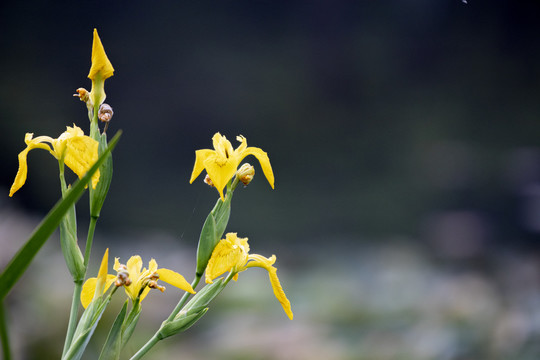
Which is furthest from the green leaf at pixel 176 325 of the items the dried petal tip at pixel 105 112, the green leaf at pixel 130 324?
the dried petal tip at pixel 105 112

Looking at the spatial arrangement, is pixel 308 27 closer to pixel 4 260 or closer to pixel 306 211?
pixel 306 211

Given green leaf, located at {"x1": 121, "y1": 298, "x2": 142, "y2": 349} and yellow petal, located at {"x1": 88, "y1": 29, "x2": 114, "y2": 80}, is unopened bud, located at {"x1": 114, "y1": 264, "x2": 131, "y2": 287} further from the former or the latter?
yellow petal, located at {"x1": 88, "y1": 29, "x2": 114, "y2": 80}

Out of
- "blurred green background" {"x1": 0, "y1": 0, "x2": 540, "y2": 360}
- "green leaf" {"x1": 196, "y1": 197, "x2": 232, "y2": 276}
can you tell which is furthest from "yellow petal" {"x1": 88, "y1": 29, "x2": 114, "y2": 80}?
"blurred green background" {"x1": 0, "y1": 0, "x2": 540, "y2": 360}

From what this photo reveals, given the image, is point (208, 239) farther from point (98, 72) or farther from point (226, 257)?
point (98, 72)

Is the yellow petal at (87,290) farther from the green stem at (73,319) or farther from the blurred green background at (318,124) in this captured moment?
the blurred green background at (318,124)

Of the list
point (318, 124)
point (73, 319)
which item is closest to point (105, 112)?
point (73, 319)

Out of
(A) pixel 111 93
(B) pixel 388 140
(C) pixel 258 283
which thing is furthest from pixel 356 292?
(A) pixel 111 93
